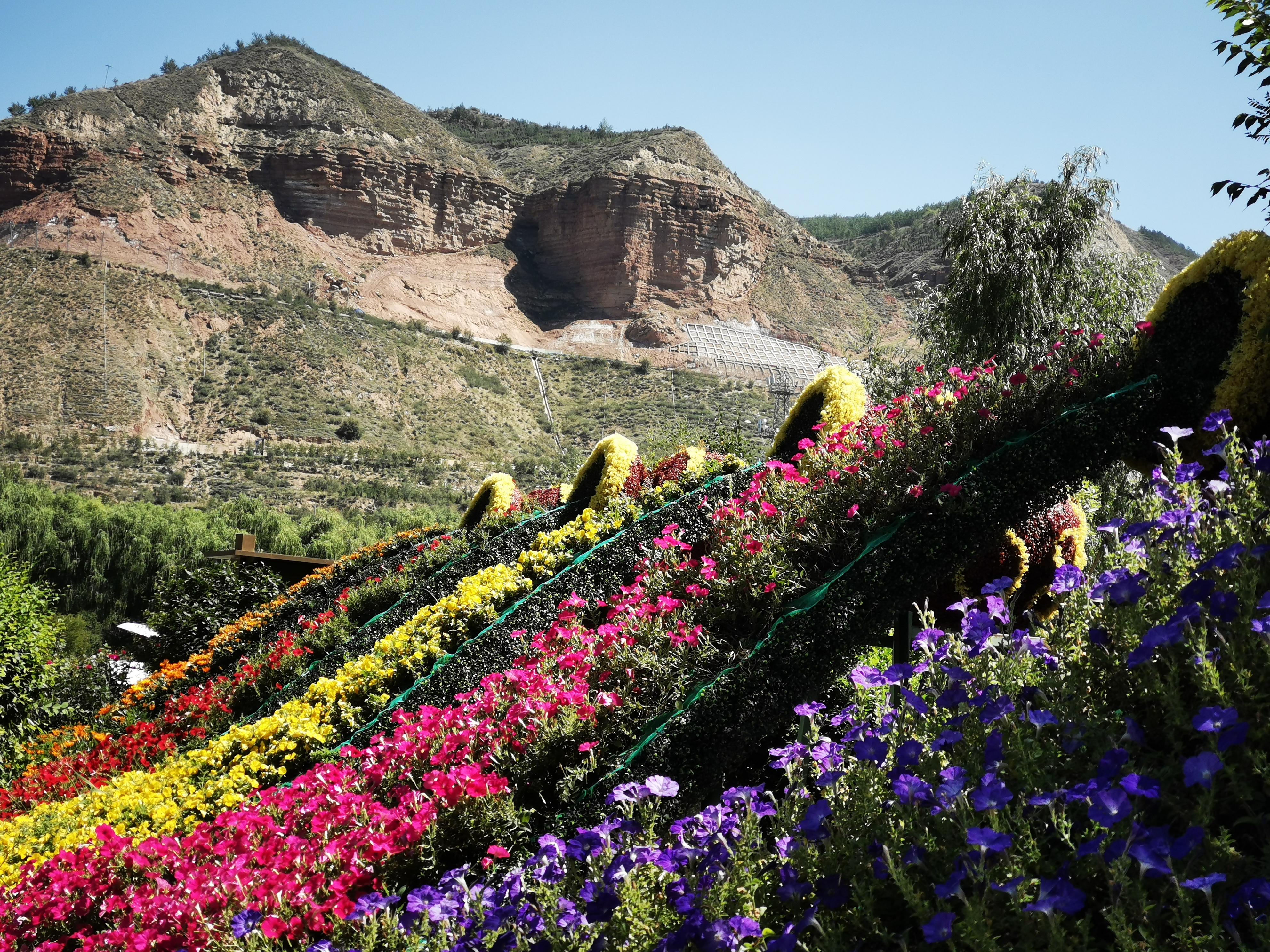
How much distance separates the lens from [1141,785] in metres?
1.29

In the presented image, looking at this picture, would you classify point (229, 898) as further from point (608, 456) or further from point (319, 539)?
point (319, 539)

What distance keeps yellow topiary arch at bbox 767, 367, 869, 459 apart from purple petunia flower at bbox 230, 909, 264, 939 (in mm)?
5111

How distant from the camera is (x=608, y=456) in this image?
28.2 ft

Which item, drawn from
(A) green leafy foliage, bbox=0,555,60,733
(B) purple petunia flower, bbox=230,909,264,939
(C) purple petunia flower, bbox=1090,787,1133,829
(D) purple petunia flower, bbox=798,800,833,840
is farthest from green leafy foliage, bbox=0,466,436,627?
(C) purple petunia flower, bbox=1090,787,1133,829

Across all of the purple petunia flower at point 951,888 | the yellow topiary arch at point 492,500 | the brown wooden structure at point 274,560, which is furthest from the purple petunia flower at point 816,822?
the brown wooden structure at point 274,560

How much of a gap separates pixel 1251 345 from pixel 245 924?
4574mm

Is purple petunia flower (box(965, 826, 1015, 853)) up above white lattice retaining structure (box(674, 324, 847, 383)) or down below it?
below

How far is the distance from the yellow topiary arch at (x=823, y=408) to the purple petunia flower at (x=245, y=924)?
5111 millimetres

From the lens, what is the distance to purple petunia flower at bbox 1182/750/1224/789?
1.28 m

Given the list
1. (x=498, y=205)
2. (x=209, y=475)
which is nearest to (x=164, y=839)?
(x=209, y=475)

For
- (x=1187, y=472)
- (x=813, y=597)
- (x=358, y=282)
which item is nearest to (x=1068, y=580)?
(x=1187, y=472)

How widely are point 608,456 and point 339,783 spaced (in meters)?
5.23

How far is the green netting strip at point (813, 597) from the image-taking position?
3.32 meters

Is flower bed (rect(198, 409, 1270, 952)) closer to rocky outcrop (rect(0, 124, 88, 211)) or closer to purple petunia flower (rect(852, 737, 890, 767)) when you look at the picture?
purple petunia flower (rect(852, 737, 890, 767))
